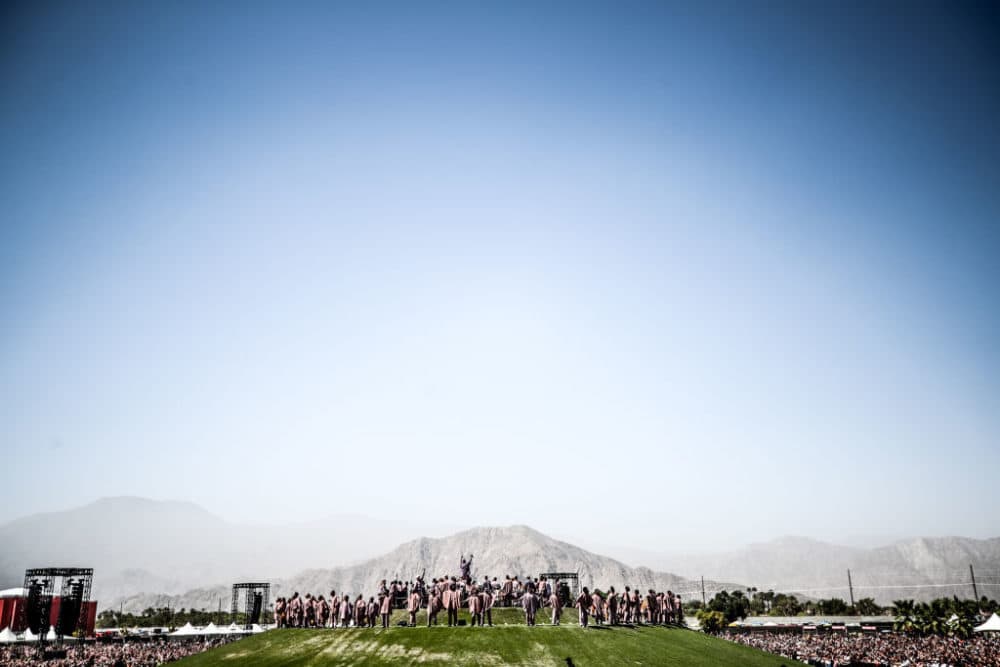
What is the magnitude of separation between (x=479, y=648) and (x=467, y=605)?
790 centimetres

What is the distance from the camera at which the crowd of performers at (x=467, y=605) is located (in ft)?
101

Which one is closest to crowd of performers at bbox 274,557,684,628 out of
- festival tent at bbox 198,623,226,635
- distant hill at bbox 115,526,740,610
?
festival tent at bbox 198,623,226,635

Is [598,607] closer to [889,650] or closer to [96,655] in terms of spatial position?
Answer: [889,650]

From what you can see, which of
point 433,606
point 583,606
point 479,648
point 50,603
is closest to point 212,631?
point 50,603

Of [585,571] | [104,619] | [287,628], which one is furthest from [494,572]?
[287,628]

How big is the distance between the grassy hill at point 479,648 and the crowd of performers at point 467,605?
1531 mm

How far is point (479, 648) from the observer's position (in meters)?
26.2

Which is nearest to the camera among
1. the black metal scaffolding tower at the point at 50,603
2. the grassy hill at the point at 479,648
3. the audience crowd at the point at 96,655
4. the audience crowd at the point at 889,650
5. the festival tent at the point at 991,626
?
the grassy hill at the point at 479,648

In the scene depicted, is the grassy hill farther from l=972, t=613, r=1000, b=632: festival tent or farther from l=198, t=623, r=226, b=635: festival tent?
l=198, t=623, r=226, b=635: festival tent

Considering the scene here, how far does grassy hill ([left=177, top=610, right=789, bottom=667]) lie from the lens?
83.9 ft

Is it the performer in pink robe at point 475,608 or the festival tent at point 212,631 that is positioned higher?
the performer in pink robe at point 475,608

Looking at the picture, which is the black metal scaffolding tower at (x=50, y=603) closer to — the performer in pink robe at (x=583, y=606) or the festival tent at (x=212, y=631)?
the festival tent at (x=212, y=631)

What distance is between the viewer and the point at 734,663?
2845 centimetres

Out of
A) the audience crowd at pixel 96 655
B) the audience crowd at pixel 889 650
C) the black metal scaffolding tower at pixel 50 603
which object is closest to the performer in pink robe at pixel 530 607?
the audience crowd at pixel 889 650
